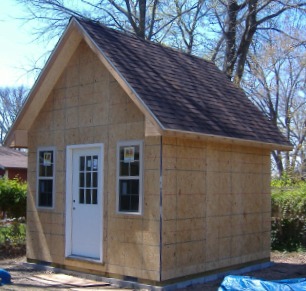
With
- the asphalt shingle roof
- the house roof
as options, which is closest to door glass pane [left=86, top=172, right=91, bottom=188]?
the asphalt shingle roof

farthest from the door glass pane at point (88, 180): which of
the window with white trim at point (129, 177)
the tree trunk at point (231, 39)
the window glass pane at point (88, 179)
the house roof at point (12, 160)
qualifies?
the house roof at point (12, 160)

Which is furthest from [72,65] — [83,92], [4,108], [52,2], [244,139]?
[4,108]

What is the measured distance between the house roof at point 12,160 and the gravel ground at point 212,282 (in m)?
17.2

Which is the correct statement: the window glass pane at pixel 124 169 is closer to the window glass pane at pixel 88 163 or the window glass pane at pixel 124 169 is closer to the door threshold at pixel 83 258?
the window glass pane at pixel 88 163

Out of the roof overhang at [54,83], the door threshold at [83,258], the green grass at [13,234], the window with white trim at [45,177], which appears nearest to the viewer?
the roof overhang at [54,83]

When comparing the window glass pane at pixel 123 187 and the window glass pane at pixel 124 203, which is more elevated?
the window glass pane at pixel 123 187

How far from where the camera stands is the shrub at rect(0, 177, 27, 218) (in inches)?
570

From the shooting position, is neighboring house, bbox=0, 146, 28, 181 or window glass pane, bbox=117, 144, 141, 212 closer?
window glass pane, bbox=117, 144, 141, 212

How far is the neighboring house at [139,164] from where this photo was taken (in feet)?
29.3

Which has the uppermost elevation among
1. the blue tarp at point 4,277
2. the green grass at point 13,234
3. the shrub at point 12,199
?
the shrub at point 12,199

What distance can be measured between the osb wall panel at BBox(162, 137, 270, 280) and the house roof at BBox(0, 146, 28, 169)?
2036cm

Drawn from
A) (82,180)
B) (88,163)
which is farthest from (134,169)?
(82,180)

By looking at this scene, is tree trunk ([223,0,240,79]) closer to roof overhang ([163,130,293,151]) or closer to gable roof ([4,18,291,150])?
gable roof ([4,18,291,150])

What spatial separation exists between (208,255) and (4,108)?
155 ft
